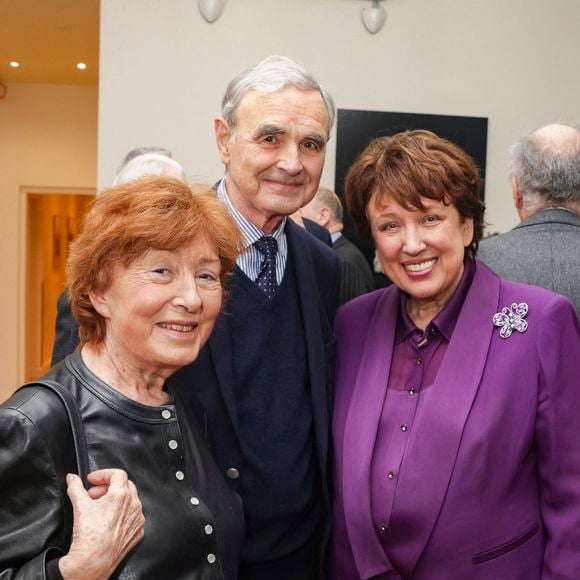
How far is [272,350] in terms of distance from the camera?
2.23m

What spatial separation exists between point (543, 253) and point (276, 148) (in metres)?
0.88

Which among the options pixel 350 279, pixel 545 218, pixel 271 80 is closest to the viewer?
pixel 271 80

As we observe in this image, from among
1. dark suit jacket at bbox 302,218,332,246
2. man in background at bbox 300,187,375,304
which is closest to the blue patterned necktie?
dark suit jacket at bbox 302,218,332,246

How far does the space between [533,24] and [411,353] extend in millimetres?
4983

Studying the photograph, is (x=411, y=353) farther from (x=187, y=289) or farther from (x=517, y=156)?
(x=517, y=156)

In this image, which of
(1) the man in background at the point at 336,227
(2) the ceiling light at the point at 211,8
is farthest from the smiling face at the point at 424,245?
(2) the ceiling light at the point at 211,8

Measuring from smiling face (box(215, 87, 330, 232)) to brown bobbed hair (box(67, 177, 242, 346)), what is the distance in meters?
0.52

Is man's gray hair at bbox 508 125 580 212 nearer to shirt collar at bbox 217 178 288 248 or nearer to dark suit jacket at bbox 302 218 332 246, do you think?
shirt collar at bbox 217 178 288 248

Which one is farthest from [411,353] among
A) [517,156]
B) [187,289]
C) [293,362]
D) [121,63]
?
[121,63]

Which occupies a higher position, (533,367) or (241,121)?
(241,121)

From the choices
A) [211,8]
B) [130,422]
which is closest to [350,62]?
[211,8]

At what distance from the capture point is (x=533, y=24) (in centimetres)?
635

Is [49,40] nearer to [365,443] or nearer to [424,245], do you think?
[424,245]

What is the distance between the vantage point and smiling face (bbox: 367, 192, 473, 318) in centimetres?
209
